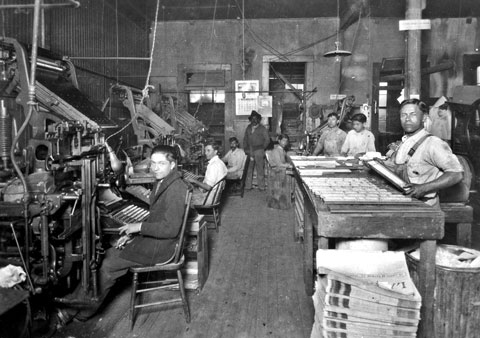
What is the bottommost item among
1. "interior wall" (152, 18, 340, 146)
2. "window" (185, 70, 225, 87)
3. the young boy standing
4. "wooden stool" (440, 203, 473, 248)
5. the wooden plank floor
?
the wooden plank floor

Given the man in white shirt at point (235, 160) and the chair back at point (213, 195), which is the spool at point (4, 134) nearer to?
the chair back at point (213, 195)

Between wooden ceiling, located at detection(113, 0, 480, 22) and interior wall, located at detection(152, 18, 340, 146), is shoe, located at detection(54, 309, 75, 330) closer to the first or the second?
wooden ceiling, located at detection(113, 0, 480, 22)

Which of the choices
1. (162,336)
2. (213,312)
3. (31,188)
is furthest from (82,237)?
(213,312)

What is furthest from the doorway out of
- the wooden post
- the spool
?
the spool

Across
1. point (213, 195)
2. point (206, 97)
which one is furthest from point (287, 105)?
point (213, 195)

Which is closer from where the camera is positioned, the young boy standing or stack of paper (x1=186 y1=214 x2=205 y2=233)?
stack of paper (x1=186 y1=214 x2=205 y2=233)

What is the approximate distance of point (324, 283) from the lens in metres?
2.17

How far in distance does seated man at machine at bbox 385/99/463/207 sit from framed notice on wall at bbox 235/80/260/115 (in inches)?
302

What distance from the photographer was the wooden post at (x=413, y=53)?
546cm

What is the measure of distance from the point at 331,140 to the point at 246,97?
3529 mm

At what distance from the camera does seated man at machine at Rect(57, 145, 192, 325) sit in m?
3.04

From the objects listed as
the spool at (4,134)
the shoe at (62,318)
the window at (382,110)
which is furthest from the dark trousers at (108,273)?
the window at (382,110)

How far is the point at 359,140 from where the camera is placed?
6.91 meters

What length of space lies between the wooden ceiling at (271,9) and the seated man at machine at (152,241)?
23.1 feet
